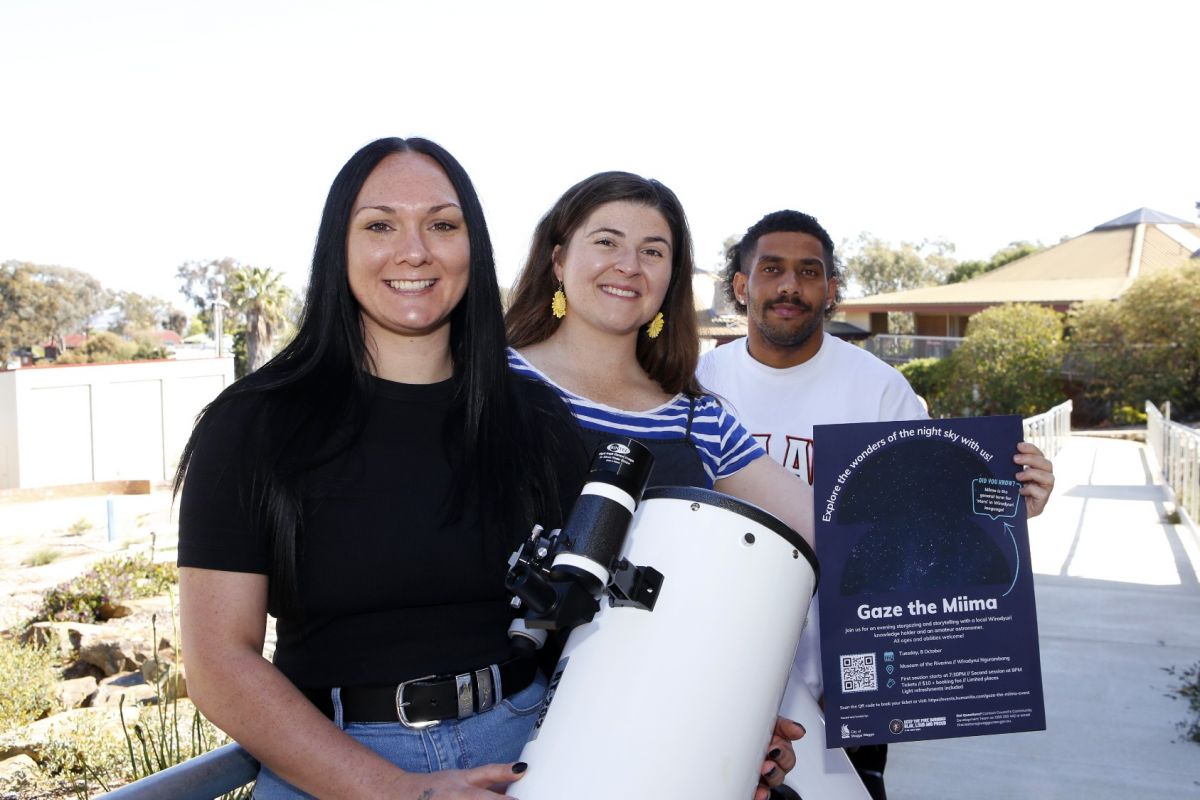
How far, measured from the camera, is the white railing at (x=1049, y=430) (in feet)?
39.3

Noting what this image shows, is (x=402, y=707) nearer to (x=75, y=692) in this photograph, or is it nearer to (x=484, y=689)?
(x=484, y=689)

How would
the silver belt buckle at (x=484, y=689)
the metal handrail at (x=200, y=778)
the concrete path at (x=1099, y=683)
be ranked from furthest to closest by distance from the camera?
the concrete path at (x=1099, y=683) → the silver belt buckle at (x=484, y=689) → the metal handrail at (x=200, y=778)

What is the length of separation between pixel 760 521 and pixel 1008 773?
3776 mm

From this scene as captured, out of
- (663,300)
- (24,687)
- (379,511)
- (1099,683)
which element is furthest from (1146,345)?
(379,511)

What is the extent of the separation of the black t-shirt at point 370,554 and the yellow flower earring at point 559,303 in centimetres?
87

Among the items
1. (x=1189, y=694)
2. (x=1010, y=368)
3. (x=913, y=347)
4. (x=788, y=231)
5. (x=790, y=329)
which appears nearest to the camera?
(x=790, y=329)

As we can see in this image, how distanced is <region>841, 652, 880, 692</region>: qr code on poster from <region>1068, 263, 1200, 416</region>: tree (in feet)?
77.8

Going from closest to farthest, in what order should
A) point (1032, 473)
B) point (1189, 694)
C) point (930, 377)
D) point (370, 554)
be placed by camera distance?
1. point (370, 554)
2. point (1032, 473)
3. point (1189, 694)
4. point (930, 377)

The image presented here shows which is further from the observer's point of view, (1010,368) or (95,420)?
(95,420)

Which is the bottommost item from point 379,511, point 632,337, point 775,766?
point 775,766

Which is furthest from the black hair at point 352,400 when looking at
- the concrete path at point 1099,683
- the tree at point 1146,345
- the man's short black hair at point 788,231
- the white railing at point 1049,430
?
the tree at point 1146,345

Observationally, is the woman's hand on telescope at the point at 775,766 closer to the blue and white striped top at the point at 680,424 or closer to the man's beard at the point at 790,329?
the blue and white striped top at the point at 680,424

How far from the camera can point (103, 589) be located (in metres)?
12.4

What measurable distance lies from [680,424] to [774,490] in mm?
287
